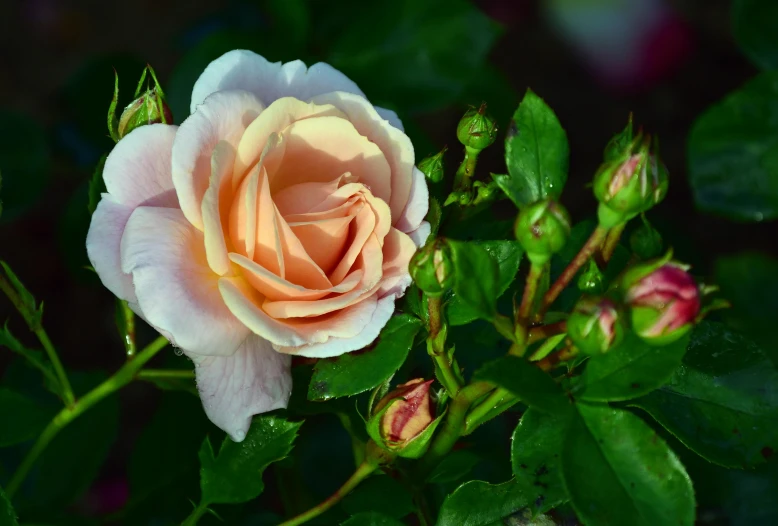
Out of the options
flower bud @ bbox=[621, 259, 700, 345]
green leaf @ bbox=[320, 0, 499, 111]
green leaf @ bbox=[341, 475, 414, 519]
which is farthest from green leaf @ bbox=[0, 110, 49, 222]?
flower bud @ bbox=[621, 259, 700, 345]

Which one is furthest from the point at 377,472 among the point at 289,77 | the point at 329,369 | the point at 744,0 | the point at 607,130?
the point at 607,130

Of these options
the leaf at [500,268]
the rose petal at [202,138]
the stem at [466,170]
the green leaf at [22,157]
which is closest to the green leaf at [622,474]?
the leaf at [500,268]

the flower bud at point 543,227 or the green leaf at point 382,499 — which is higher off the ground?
the flower bud at point 543,227

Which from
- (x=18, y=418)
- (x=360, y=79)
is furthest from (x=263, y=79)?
(x=360, y=79)

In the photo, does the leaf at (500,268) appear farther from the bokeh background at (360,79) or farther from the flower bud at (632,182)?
the bokeh background at (360,79)

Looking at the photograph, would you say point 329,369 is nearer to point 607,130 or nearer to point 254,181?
point 254,181

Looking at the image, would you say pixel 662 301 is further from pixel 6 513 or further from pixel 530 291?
pixel 6 513
